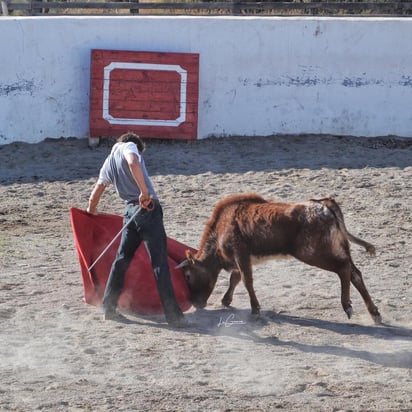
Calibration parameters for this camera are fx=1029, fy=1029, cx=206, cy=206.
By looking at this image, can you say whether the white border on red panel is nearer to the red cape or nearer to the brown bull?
the red cape

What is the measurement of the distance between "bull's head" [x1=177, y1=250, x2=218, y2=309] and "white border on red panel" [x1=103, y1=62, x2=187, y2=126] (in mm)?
6333

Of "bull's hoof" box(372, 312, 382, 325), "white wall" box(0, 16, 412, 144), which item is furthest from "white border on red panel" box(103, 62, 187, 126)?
"bull's hoof" box(372, 312, 382, 325)

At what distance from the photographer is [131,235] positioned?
27.0 feet

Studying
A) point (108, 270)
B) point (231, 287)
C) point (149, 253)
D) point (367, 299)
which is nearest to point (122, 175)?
point (149, 253)

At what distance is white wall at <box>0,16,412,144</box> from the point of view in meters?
14.8

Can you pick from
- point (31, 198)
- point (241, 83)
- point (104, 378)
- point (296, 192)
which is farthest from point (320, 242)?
point (241, 83)

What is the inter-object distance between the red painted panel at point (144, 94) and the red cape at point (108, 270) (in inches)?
235

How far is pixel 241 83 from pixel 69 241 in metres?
5.05

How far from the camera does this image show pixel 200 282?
868 centimetres

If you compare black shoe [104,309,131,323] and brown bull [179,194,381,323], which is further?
black shoe [104,309,131,323]

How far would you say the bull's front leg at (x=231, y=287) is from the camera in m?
8.71

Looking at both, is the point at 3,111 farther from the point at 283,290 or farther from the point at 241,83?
the point at 283,290
